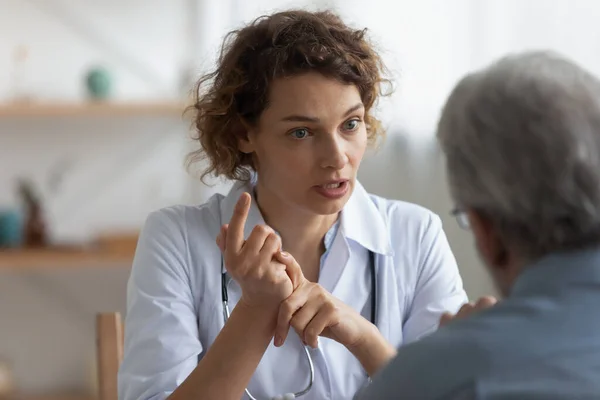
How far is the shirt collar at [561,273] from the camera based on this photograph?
0.94 meters

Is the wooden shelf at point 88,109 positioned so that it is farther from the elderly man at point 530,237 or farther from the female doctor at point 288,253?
the elderly man at point 530,237

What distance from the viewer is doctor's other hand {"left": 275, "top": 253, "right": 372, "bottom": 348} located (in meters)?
1.48

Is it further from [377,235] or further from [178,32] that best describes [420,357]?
[178,32]

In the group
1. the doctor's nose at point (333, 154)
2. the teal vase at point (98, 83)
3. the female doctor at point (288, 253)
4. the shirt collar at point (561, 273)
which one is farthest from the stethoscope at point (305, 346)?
the teal vase at point (98, 83)

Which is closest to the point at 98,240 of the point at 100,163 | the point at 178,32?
the point at 100,163

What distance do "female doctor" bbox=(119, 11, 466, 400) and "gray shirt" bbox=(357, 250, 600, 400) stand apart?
21.0 inches

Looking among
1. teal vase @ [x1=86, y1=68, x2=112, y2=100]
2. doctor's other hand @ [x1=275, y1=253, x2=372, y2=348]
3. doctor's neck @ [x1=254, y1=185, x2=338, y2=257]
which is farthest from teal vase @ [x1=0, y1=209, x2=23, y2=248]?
doctor's other hand @ [x1=275, y1=253, x2=372, y2=348]

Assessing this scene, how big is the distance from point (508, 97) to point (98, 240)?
290 cm

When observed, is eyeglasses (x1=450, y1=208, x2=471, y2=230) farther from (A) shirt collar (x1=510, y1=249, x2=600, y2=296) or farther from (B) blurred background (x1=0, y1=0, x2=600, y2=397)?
(B) blurred background (x1=0, y1=0, x2=600, y2=397)

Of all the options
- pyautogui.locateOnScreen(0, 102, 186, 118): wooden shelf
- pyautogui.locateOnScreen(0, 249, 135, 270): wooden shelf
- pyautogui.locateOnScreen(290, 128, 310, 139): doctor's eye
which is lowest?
pyautogui.locateOnScreen(0, 249, 135, 270): wooden shelf

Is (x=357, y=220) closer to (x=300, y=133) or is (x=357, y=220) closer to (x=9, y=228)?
(x=300, y=133)

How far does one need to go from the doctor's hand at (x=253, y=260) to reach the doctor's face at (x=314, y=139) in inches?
→ 10.7

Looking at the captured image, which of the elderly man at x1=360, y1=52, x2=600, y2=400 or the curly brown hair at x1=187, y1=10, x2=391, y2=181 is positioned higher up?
the curly brown hair at x1=187, y1=10, x2=391, y2=181

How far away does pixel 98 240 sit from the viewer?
12.0ft
